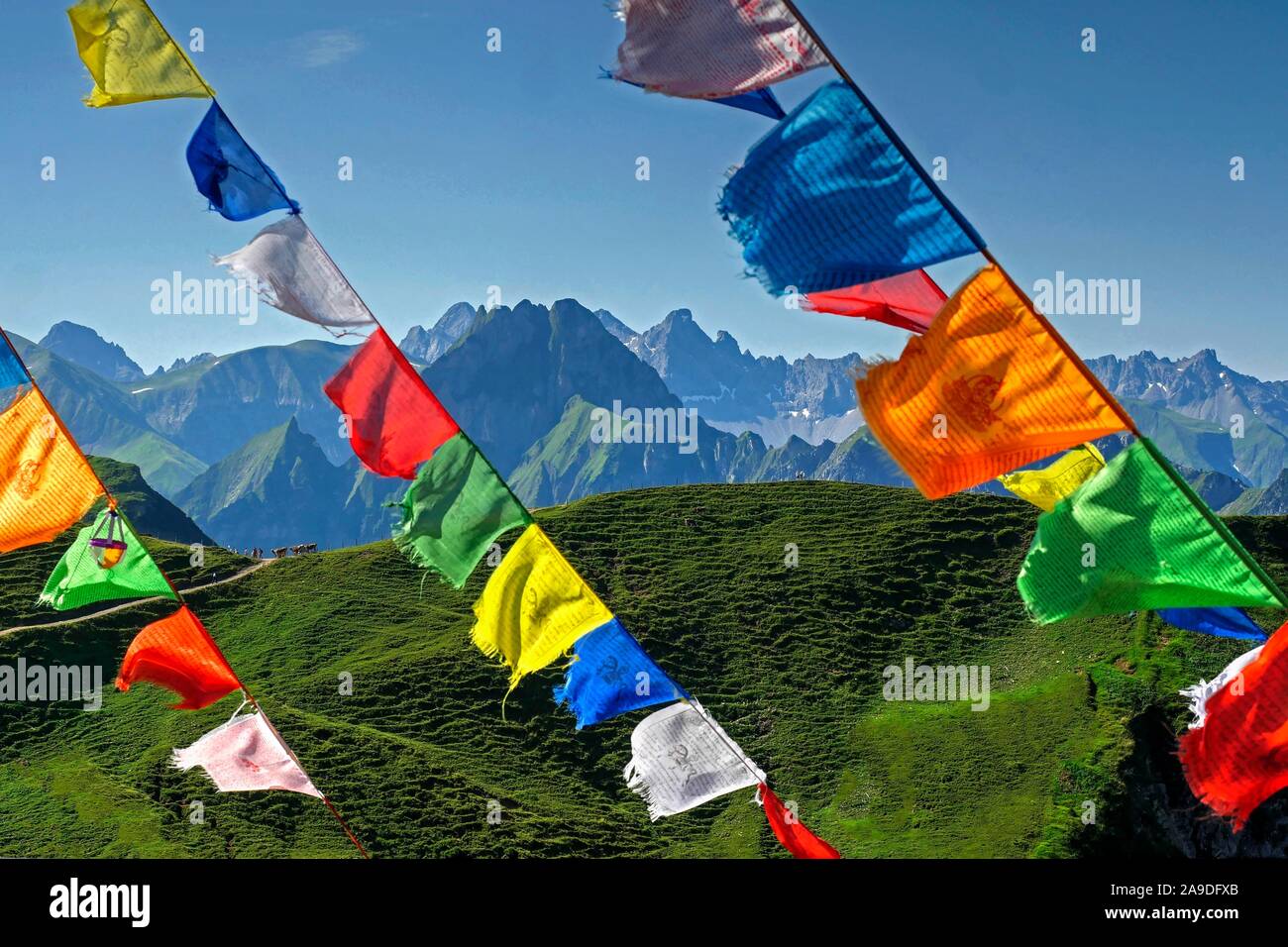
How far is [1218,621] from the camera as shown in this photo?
1145 cm

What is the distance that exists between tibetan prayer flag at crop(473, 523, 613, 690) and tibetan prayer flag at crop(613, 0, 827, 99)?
A: 5.30 metres

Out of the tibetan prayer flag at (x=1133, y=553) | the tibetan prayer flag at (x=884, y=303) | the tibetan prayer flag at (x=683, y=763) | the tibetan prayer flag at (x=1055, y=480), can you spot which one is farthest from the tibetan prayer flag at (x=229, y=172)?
the tibetan prayer flag at (x=1133, y=553)

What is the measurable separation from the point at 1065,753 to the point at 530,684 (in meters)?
18.9

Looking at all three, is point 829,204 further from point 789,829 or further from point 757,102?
point 789,829

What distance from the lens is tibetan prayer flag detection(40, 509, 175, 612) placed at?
1600 centimetres

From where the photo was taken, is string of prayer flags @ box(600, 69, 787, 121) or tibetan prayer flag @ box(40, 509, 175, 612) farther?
tibetan prayer flag @ box(40, 509, 175, 612)

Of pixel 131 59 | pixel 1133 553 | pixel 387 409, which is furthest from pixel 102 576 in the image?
pixel 1133 553

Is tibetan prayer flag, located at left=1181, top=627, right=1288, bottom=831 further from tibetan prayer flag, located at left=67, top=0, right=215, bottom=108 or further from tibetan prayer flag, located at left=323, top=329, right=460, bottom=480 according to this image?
tibetan prayer flag, located at left=67, top=0, right=215, bottom=108

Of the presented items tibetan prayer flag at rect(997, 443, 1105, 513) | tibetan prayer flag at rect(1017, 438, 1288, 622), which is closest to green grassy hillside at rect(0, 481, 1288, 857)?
tibetan prayer flag at rect(997, 443, 1105, 513)

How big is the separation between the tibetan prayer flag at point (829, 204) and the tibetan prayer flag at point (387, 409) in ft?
16.5

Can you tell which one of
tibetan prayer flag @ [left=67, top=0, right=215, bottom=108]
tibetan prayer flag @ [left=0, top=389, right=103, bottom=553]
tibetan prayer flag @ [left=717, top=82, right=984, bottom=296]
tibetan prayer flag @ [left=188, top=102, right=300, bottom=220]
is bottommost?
tibetan prayer flag @ [left=0, top=389, right=103, bottom=553]

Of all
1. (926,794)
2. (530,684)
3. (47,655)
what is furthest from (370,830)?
(47,655)

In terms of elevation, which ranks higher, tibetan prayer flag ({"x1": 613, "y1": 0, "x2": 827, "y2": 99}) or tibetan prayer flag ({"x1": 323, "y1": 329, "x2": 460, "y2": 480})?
tibetan prayer flag ({"x1": 613, "y1": 0, "x2": 827, "y2": 99})

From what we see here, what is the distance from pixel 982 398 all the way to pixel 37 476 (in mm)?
11983
